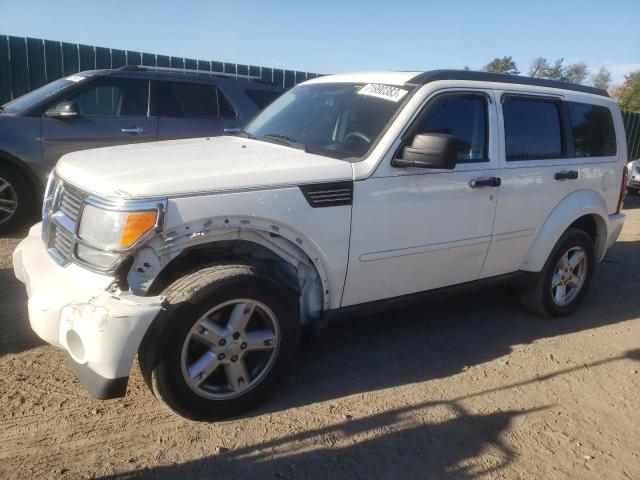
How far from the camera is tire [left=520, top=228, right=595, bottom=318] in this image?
459 centimetres

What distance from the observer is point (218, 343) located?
9.55 ft

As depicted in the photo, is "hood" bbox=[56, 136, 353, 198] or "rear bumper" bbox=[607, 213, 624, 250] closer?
"hood" bbox=[56, 136, 353, 198]

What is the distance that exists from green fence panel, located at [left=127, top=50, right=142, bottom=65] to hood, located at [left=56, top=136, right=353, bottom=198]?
734 cm

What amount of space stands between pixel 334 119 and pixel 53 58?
303 inches

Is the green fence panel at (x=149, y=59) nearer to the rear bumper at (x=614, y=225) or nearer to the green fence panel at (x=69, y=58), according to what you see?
the green fence panel at (x=69, y=58)

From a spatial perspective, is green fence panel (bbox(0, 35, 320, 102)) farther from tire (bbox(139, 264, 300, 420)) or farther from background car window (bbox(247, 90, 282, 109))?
tire (bbox(139, 264, 300, 420))

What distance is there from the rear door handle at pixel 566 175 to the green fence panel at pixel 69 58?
28.0 ft

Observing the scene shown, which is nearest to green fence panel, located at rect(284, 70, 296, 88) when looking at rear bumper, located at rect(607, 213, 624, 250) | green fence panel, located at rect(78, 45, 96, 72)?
green fence panel, located at rect(78, 45, 96, 72)

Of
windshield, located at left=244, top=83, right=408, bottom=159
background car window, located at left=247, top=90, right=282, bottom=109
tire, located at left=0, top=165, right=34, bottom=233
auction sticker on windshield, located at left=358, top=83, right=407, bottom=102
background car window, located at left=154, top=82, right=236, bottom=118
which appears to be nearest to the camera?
windshield, located at left=244, top=83, right=408, bottom=159

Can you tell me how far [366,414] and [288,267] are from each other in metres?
0.96

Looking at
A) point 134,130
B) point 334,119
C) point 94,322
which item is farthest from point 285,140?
point 134,130

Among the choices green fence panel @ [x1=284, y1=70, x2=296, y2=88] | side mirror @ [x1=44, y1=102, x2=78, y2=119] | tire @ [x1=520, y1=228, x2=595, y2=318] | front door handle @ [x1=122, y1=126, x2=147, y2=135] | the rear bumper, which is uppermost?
green fence panel @ [x1=284, y1=70, x2=296, y2=88]

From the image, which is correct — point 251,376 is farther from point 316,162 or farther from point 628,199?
point 628,199

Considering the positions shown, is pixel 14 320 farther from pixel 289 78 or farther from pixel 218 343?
pixel 289 78
